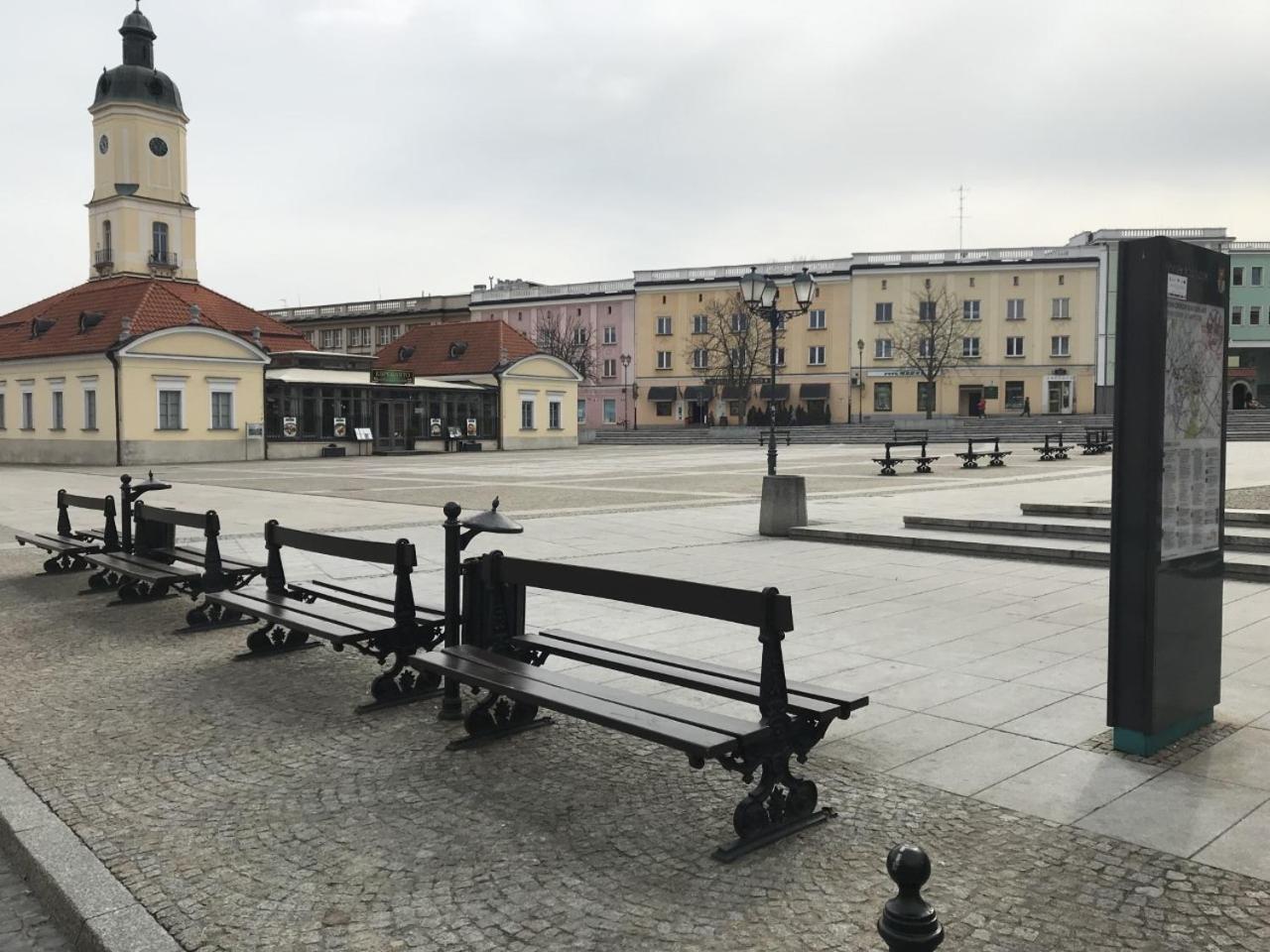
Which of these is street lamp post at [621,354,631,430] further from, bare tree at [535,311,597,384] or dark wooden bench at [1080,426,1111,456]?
dark wooden bench at [1080,426,1111,456]

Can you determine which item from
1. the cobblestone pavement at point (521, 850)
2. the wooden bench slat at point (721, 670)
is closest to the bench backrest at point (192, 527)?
the cobblestone pavement at point (521, 850)

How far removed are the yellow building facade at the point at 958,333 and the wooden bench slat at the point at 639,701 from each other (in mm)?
64393

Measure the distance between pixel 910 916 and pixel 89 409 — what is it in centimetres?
4174

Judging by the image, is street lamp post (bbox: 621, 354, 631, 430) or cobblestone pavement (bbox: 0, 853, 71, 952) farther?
street lamp post (bbox: 621, 354, 631, 430)

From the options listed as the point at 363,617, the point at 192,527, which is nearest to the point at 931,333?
the point at 192,527

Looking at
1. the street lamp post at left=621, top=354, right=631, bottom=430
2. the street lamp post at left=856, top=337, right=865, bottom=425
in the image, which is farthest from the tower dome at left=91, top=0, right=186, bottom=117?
the street lamp post at left=856, top=337, right=865, bottom=425

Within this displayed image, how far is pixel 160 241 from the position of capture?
5156 centimetres

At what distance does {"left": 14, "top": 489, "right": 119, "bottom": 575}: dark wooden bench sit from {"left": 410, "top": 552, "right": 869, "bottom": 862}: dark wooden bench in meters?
6.52

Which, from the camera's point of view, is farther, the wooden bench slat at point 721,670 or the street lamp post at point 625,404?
the street lamp post at point 625,404

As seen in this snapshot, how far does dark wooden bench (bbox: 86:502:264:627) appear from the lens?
326 inches

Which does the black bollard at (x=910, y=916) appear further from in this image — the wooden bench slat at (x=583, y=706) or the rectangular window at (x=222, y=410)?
the rectangular window at (x=222, y=410)

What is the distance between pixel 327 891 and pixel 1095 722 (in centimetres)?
384

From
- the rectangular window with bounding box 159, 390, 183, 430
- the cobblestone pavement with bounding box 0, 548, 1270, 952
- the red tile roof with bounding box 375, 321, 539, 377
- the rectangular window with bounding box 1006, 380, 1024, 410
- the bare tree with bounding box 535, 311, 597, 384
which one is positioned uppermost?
the bare tree with bounding box 535, 311, 597, 384

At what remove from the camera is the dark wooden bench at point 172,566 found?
828 cm
